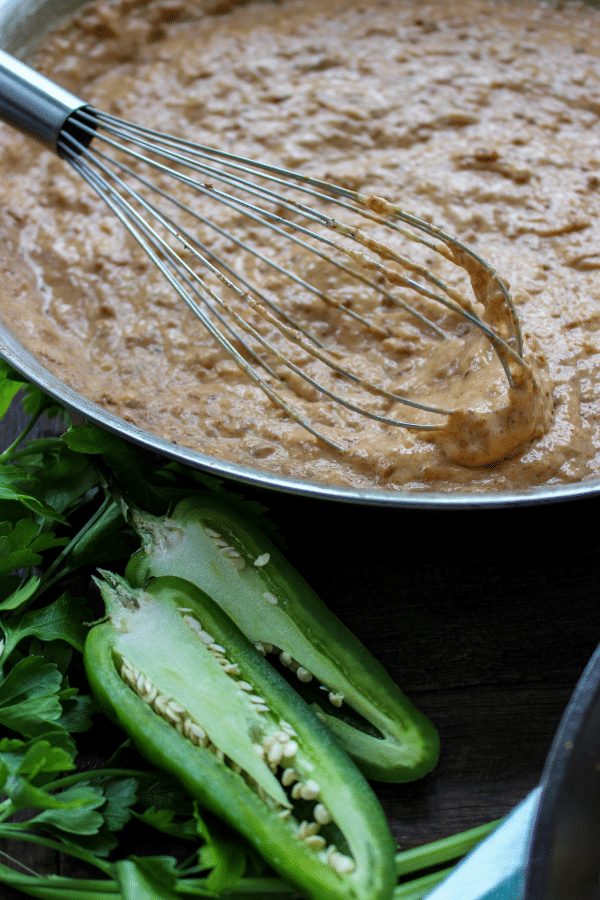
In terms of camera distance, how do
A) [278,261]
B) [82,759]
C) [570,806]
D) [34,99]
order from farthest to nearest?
[278,261] → [34,99] → [82,759] → [570,806]

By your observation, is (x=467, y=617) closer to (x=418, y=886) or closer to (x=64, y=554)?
(x=418, y=886)

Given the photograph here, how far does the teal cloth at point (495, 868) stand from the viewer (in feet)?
2.63

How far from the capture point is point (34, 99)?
1.18 metres

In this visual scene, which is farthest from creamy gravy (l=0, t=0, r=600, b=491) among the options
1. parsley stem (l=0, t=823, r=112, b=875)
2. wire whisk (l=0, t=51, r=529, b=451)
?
parsley stem (l=0, t=823, r=112, b=875)

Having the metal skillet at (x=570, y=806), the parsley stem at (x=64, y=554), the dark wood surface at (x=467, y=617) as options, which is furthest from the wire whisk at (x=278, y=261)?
the metal skillet at (x=570, y=806)

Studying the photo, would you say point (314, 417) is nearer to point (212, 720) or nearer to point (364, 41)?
point (212, 720)

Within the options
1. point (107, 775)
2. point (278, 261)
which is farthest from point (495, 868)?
point (278, 261)

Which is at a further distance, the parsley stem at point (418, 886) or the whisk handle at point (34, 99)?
the whisk handle at point (34, 99)

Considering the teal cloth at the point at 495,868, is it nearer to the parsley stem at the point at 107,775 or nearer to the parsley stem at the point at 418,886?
the parsley stem at the point at 418,886

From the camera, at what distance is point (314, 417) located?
1169 millimetres

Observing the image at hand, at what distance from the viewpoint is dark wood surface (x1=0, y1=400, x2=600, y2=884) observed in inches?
37.2

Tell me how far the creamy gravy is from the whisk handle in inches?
10.8

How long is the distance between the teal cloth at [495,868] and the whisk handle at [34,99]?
1082mm

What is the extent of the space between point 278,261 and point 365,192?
227mm
